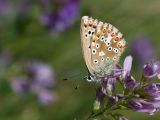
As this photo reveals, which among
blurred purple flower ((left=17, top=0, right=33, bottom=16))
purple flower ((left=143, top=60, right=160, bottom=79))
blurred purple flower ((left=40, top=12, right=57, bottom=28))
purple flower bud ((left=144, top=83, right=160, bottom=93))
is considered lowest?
purple flower bud ((left=144, top=83, right=160, bottom=93))

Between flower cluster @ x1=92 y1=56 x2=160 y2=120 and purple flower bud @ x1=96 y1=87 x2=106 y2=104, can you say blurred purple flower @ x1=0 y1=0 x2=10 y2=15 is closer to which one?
purple flower bud @ x1=96 y1=87 x2=106 y2=104

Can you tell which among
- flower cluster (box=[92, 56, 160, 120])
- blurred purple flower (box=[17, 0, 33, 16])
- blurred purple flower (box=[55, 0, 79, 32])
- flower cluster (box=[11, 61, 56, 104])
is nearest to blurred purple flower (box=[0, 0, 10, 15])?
blurred purple flower (box=[17, 0, 33, 16])

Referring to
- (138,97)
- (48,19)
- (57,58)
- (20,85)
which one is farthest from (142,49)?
(138,97)

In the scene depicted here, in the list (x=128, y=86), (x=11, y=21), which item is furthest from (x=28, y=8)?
(x=128, y=86)

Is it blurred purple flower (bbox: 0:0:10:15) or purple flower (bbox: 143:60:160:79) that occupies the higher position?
blurred purple flower (bbox: 0:0:10:15)

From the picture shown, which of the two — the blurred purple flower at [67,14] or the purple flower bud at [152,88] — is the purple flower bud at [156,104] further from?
the blurred purple flower at [67,14]

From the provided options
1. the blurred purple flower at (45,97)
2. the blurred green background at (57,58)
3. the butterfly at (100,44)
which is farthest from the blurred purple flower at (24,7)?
the butterfly at (100,44)

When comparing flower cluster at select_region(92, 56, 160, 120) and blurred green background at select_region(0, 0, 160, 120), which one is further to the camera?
blurred green background at select_region(0, 0, 160, 120)
